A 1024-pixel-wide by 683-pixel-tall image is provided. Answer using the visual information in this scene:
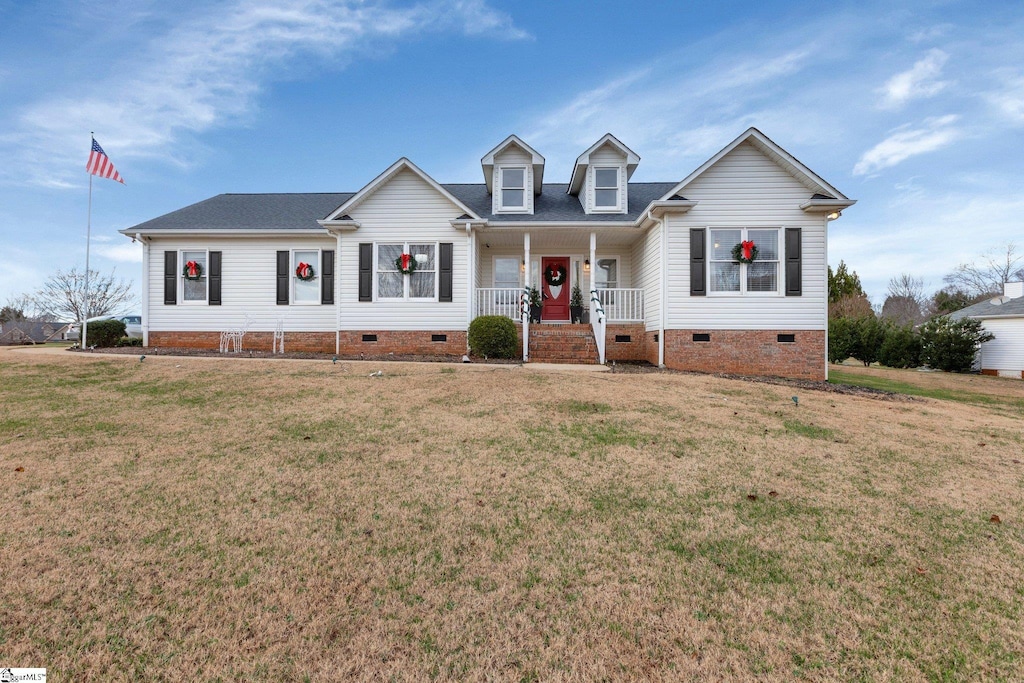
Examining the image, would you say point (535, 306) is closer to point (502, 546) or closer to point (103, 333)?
point (502, 546)

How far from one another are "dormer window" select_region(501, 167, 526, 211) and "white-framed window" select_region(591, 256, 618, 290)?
3.58 meters

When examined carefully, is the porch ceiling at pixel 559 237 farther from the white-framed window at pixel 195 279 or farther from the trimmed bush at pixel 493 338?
the white-framed window at pixel 195 279

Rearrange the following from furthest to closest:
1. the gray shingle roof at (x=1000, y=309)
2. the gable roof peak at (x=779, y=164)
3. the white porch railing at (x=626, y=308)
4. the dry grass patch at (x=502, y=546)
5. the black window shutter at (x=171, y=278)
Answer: the gray shingle roof at (x=1000, y=309) < the black window shutter at (x=171, y=278) < the white porch railing at (x=626, y=308) < the gable roof peak at (x=779, y=164) < the dry grass patch at (x=502, y=546)

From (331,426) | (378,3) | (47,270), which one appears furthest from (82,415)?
(47,270)

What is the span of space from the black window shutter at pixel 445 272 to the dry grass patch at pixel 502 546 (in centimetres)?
698

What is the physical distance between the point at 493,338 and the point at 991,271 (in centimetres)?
4694

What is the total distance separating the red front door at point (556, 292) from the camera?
1535 cm

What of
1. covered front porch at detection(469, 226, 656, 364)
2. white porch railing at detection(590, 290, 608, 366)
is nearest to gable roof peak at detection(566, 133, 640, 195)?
covered front porch at detection(469, 226, 656, 364)

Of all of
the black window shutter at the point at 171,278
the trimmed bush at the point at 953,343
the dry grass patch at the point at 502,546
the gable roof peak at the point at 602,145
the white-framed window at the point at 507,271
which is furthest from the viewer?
the trimmed bush at the point at 953,343

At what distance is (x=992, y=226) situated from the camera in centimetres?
3256

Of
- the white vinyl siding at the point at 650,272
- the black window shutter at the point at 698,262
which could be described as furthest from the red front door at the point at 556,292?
the black window shutter at the point at 698,262

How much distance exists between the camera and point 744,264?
37.7 ft

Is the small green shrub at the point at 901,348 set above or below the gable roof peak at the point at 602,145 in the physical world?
below

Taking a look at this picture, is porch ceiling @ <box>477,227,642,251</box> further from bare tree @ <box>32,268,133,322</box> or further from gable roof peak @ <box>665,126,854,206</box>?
bare tree @ <box>32,268,133,322</box>
